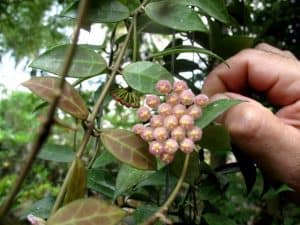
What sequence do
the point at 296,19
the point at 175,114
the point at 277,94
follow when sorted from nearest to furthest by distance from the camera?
the point at 175,114 → the point at 277,94 → the point at 296,19

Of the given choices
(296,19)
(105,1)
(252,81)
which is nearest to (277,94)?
(252,81)

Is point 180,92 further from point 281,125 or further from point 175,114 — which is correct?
point 281,125

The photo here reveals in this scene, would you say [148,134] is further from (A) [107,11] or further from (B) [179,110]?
(A) [107,11]

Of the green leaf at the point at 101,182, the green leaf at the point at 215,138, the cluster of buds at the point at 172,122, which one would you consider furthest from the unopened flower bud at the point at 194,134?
the green leaf at the point at 101,182

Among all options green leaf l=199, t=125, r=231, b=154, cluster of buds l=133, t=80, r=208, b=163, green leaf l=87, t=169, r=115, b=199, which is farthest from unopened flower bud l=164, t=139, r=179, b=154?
green leaf l=87, t=169, r=115, b=199

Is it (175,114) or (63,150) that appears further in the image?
(63,150)

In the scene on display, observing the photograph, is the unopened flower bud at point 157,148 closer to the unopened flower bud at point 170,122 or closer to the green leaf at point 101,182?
the unopened flower bud at point 170,122

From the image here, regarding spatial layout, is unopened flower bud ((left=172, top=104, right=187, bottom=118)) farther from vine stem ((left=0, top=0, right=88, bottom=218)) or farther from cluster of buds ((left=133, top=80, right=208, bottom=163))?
vine stem ((left=0, top=0, right=88, bottom=218))

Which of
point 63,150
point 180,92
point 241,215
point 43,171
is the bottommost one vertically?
point 43,171
